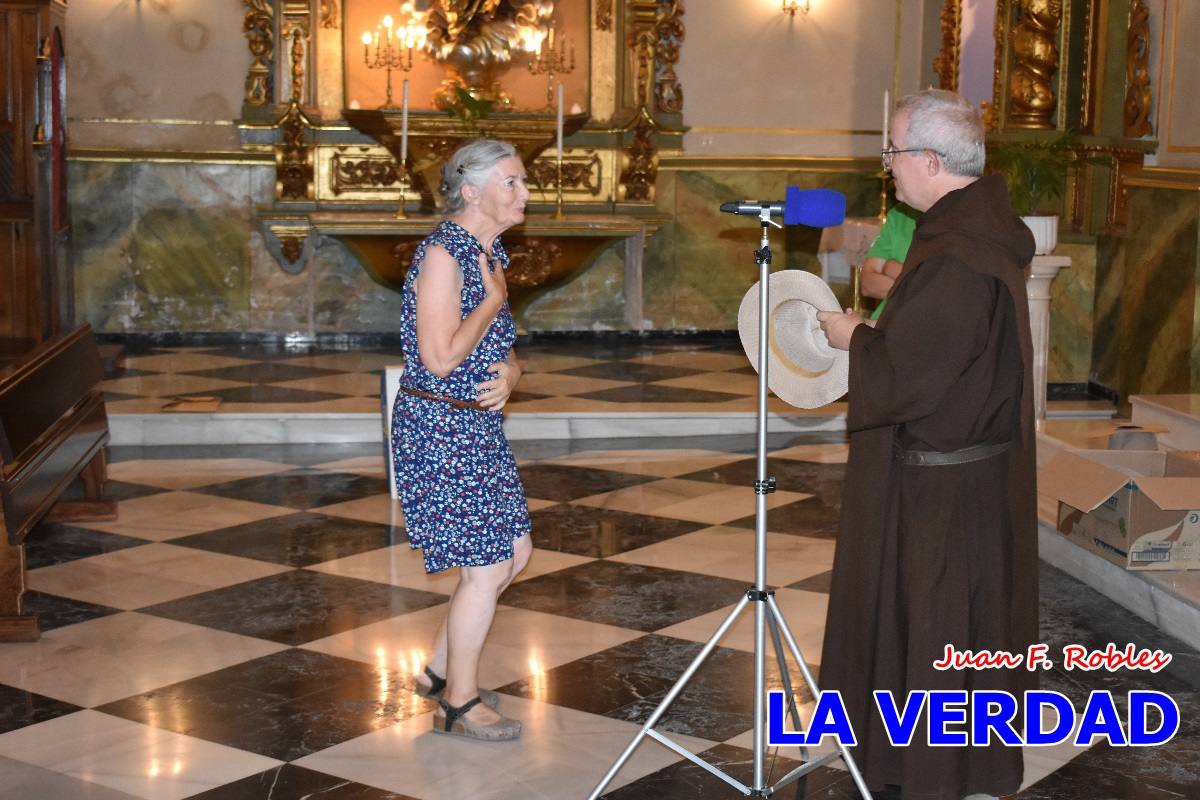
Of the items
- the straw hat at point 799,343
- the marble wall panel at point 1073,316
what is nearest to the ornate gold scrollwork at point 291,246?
the marble wall panel at point 1073,316

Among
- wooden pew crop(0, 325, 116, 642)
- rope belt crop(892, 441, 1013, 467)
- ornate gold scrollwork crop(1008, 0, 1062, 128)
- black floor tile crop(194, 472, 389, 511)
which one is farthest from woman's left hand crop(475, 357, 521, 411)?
ornate gold scrollwork crop(1008, 0, 1062, 128)

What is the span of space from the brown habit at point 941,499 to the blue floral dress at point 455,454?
2.93 ft

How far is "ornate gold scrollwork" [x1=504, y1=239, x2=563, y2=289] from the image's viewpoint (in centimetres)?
1048

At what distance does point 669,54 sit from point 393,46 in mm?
1913

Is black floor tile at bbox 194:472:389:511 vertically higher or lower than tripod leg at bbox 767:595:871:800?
lower

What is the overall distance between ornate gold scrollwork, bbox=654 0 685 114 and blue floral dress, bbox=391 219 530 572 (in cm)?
746

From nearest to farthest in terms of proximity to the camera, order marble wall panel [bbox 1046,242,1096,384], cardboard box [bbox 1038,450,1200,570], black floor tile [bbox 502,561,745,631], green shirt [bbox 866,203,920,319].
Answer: cardboard box [bbox 1038,450,1200,570] → black floor tile [bbox 502,561,745,631] → green shirt [bbox 866,203,920,319] → marble wall panel [bbox 1046,242,1096,384]

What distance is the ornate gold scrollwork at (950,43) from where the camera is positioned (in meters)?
10.5

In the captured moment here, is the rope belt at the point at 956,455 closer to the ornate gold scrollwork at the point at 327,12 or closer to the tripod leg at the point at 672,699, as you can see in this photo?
the tripod leg at the point at 672,699

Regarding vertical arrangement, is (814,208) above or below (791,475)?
above

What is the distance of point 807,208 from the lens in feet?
10.3

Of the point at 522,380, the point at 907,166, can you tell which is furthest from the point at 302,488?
the point at 907,166

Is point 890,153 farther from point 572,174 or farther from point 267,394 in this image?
point 572,174

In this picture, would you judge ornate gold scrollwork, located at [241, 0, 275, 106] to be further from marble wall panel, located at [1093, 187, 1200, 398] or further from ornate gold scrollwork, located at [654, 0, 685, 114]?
marble wall panel, located at [1093, 187, 1200, 398]
